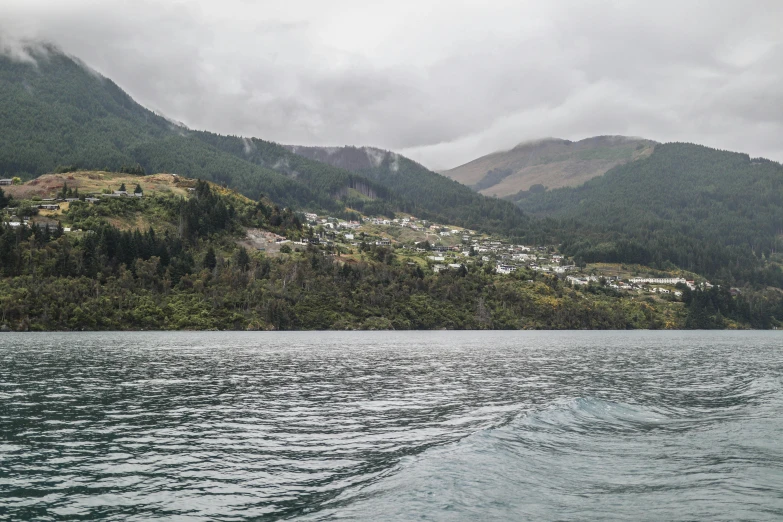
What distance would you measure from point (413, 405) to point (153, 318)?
144 metres

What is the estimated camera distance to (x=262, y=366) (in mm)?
72938

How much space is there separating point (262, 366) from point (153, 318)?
111671 millimetres

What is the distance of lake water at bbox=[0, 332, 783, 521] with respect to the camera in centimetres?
2150

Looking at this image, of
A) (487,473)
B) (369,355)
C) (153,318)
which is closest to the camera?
(487,473)

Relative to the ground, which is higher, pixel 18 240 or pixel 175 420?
pixel 18 240

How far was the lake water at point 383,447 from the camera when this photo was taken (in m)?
21.5

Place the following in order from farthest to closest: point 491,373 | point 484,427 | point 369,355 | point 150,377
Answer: point 369,355
point 491,373
point 150,377
point 484,427

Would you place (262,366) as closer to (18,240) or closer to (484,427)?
(484,427)

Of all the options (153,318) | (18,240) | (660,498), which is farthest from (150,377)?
(18,240)

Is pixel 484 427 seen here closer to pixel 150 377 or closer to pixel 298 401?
pixel 298 401

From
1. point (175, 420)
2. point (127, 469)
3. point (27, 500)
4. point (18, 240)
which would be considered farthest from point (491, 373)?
point (18, 240)

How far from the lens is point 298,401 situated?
45.9 m

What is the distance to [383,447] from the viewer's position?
30.7 meters

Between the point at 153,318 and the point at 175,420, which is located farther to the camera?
the point at 153,318
